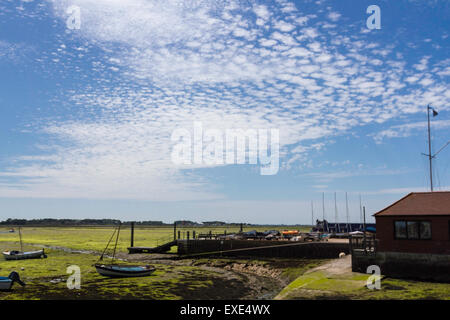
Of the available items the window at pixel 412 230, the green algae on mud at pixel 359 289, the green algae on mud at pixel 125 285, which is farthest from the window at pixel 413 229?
the green algae on mud at pixel 125 285

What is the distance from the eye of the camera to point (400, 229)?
2923 centimetres

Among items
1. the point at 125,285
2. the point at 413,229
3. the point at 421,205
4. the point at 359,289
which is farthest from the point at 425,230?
the point at 125,285

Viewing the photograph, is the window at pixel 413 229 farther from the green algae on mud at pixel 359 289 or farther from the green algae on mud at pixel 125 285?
the green algae on mud at pixel 125 285

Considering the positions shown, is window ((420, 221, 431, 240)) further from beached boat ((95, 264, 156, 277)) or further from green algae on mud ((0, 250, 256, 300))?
beached boat ((95, 264, 156, 277))

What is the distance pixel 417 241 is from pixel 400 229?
56.8 inches

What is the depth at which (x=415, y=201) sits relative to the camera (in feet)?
99.4

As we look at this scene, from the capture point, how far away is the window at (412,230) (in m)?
28.1

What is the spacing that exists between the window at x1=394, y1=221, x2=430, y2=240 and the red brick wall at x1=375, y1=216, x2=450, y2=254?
23 centimetres

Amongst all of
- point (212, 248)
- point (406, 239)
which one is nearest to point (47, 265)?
point (212, 248)

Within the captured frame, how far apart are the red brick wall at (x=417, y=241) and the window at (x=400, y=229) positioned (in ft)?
0.85

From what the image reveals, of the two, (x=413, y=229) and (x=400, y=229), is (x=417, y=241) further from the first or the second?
(x=400, y=229)

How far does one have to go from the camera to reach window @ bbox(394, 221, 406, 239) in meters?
29.1

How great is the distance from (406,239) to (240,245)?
27.6 meters
